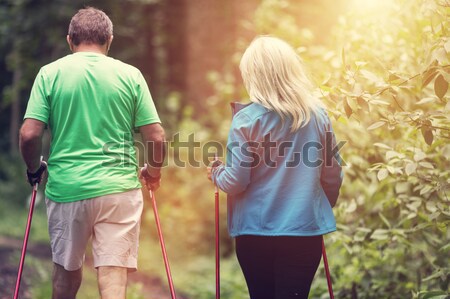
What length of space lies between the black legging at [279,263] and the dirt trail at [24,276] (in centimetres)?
359

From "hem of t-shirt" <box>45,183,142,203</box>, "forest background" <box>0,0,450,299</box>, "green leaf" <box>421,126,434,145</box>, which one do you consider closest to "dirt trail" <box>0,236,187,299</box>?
"forest background" <box>0,0,450,299</box>

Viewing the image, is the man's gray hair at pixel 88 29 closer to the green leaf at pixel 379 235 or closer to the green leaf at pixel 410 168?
the green leaf at pixel 410 168

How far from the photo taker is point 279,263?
443 cm

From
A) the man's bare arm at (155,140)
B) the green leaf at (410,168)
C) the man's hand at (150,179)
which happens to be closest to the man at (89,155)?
the man's bare arm at (155,140)

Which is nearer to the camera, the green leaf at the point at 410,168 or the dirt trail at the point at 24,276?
the green leaf at the point at 410,168

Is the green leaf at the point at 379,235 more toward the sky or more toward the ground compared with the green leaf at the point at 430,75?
more toward the ground

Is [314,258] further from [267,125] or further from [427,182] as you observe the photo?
[427,182]

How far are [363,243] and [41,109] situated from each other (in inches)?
111

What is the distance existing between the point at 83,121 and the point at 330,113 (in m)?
1.61

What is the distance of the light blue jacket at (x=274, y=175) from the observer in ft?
14.5

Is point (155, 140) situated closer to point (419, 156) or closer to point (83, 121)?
point (83, 121)

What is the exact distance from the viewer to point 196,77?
487 inches

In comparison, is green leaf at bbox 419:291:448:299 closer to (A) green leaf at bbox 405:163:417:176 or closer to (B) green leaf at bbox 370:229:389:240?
(B) green leaf at bbox 370:229:389:240

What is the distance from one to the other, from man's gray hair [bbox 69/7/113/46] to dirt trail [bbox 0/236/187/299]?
135 inches
